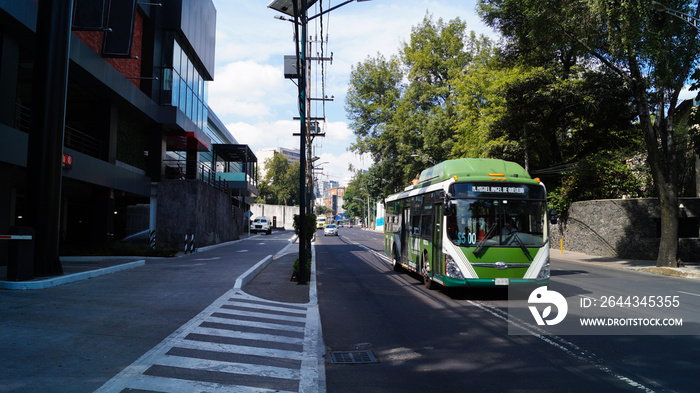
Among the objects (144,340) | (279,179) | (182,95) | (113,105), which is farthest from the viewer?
(279,179)

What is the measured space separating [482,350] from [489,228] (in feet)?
15.0

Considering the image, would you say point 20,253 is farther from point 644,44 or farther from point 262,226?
point 262,226

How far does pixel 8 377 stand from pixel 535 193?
1041 cm

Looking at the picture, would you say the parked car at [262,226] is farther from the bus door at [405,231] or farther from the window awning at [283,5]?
the window awning at [283,5]

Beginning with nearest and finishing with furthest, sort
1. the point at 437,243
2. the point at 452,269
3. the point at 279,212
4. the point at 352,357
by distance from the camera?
the point at 352,357
the point at 452,269
the point at 437,243
the point at 279,212

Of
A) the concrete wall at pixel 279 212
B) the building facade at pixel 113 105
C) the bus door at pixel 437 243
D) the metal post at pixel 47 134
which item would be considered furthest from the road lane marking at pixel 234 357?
the concrete wall at pixel 279 212

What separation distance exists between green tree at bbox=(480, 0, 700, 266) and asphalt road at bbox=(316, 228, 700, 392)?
29.2 ft

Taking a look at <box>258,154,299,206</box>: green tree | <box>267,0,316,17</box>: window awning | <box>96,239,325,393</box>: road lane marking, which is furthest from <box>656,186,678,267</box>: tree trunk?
<box>258,154,299,206</box>: green tree

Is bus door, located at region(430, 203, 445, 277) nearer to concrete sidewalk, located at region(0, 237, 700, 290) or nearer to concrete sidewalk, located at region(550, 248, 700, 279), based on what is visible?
concrete sidewalk, located at region(0, 237, 700, 290)

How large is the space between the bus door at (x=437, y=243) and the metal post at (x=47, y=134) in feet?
32.4

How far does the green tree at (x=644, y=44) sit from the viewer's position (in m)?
16.5

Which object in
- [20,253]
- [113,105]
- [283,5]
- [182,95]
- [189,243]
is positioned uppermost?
[182,95]

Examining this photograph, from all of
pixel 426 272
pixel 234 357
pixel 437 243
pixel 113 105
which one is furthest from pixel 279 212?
pixel 234 357

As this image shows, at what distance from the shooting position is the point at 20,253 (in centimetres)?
1034
